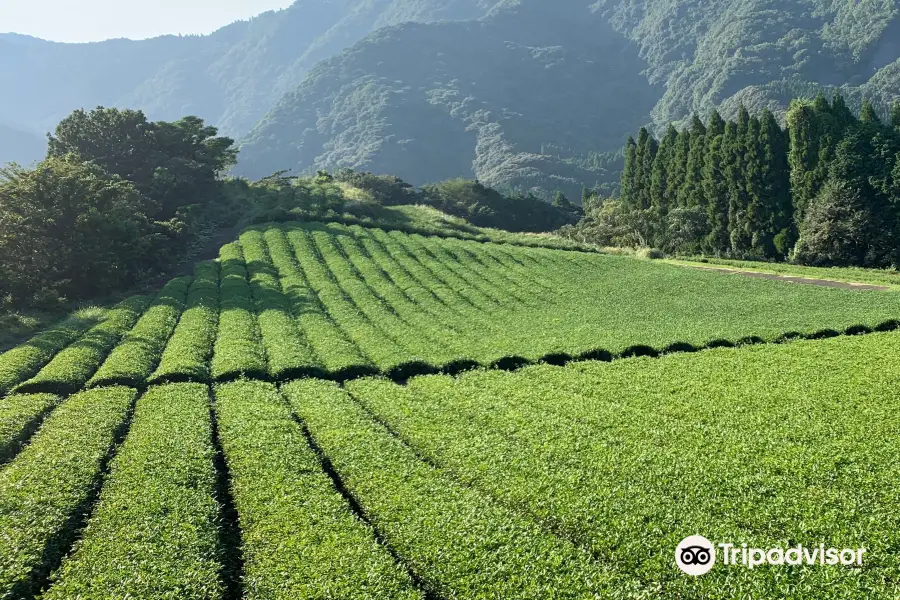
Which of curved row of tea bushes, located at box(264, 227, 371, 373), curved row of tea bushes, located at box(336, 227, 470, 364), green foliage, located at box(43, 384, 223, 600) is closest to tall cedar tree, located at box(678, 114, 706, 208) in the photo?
curved row of tea bushes, located at box(336, 227, 470, 364)

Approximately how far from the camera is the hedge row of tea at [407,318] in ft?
98.4

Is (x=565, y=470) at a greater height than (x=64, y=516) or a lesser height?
greater

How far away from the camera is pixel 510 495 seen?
51.1 ft

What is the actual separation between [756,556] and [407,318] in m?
29.4

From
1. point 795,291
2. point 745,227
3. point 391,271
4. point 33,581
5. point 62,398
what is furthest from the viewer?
point 745,227

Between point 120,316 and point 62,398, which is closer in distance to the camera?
point 62,398

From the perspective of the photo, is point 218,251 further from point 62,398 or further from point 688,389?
point 688,389

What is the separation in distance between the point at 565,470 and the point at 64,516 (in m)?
13.4

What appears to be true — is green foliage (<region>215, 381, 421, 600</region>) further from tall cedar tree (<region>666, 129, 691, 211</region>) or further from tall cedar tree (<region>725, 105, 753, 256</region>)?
tall cedar tree (<region>666, 129, 691, 211</region>)

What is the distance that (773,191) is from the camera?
65562 mm

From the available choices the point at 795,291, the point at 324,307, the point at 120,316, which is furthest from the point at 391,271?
the point at 795,291

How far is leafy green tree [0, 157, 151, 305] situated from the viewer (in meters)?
46.4

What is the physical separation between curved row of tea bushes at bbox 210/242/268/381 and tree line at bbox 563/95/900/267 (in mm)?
51742

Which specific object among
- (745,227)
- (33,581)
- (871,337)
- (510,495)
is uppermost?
(745,227)
